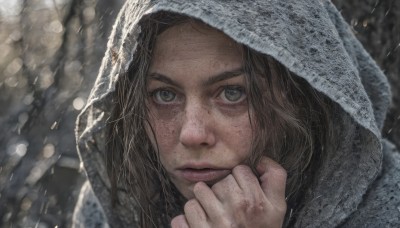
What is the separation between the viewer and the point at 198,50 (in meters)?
2.91

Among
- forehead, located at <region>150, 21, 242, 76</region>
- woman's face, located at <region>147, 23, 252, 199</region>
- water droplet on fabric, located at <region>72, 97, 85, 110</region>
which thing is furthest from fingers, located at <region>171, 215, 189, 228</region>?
water droplet on fabric, located at <region>72, 97, 85, 110</region>

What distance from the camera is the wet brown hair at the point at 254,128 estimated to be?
9.64ft

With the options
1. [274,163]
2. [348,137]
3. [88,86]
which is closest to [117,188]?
[274,163]

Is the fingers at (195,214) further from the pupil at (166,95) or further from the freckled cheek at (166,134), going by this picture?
the pupil at (166,95)

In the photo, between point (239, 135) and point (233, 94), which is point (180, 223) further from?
point (233, 94)

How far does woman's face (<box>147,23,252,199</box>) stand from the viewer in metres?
2.88

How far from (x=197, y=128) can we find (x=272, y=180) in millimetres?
343

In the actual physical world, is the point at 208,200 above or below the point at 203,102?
below

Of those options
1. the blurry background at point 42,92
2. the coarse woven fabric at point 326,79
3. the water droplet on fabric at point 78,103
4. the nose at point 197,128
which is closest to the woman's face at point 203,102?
the nose at point 197,128

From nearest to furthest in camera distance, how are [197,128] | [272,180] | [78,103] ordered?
[197,128] < [272,180] < [78,103]

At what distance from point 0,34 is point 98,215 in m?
2.46

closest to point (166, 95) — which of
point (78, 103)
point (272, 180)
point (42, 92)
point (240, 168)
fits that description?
point (240, 168)

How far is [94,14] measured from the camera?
575 centimetres

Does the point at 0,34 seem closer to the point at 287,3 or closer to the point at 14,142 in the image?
the point at 14,142
